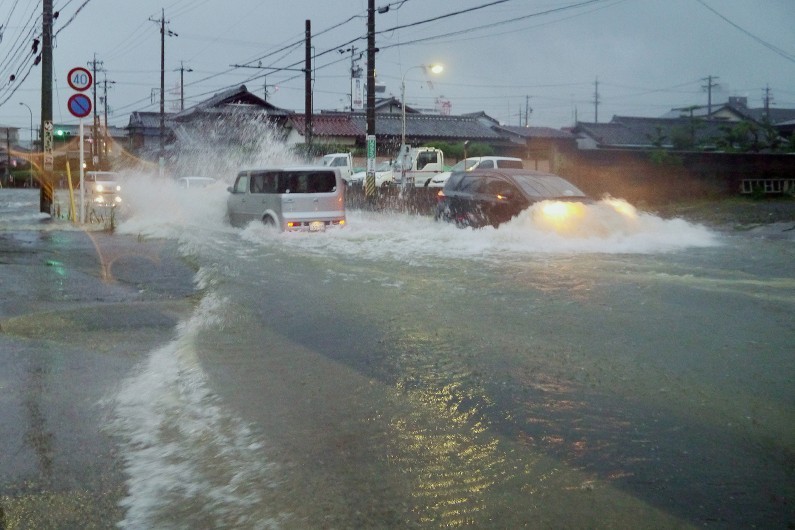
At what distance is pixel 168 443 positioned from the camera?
4.68 meters

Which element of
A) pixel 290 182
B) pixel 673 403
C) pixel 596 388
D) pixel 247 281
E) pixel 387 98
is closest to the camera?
pixel 673 403

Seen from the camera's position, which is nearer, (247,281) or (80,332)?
(80,332)

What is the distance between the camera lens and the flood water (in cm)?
384

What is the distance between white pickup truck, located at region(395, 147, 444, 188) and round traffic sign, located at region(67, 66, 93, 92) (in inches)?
596

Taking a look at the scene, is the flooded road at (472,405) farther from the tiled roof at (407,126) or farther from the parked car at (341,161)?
the tiled roof at (407,126)

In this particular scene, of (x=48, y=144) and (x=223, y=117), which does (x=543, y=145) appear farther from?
(x=223, y=117)

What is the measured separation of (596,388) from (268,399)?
226 cm

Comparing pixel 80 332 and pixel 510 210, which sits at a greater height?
pixel 510 210

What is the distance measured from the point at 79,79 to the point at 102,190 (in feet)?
39.9

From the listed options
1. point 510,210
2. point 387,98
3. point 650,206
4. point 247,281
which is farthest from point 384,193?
point 387,98

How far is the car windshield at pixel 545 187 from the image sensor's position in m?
15.4

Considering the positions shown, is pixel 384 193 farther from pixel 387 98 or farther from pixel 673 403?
pixel 387 98

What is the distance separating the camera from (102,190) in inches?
1185

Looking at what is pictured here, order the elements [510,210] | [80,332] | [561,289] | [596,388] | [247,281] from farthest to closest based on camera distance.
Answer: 1. [510,210]
2. [247,281]
3. [561,289]
4. [80,332]
5. [596,388]
